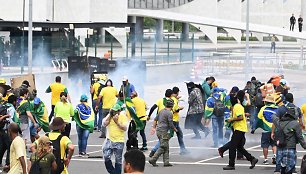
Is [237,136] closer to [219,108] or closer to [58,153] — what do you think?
[219,108]

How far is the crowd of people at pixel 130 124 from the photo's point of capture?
42.8 feet

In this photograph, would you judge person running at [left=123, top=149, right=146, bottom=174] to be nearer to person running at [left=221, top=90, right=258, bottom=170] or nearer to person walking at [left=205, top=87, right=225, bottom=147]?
person running at [left=221, top=90, right=258, bottom=170]

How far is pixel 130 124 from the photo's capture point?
62.0 feet

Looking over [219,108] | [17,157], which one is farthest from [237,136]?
[17,157]

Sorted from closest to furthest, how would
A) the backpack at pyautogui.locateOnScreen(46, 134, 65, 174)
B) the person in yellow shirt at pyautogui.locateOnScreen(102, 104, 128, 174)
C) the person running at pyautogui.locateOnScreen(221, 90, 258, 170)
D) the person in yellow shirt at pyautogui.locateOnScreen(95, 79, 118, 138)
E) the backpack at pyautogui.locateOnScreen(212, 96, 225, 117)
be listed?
the backpack at pyautogui.locateOnScreen(46, 134, 65, 174), the person in yellow shirt at pyautogui.locateOnScreen(102, 104, 128, 174), the person running at pyautogui.locateOnScreen(221, 90, 258, 170), the backpack at pyautogui.locateOnScreen(212, 96, 225, 117), the person in yellow shirt at pyautogui.locateOnScreen(95, 79, 118, 138)

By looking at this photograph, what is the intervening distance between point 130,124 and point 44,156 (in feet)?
24.1

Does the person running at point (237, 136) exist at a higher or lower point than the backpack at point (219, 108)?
lower

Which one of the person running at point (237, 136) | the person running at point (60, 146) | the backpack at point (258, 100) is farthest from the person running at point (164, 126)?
the backpack at point (258, 100)

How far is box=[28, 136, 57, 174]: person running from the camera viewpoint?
454 inches

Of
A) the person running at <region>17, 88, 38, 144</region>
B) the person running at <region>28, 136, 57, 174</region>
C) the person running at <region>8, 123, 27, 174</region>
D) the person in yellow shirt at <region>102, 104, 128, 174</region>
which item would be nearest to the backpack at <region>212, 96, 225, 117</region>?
the person running at <region>17, 88, 38, 144</region>

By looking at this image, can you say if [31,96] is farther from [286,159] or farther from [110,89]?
[286,159]

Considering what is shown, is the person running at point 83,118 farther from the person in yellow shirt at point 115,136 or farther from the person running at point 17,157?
the person running at point 17,157

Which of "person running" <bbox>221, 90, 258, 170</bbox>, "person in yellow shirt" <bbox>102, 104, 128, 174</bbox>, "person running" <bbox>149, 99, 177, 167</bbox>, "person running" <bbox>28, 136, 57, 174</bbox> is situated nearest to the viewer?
"person running" <bbox>28, 136, 57, 174</bbox>

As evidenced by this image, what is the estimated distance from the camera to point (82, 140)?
1994 cm
